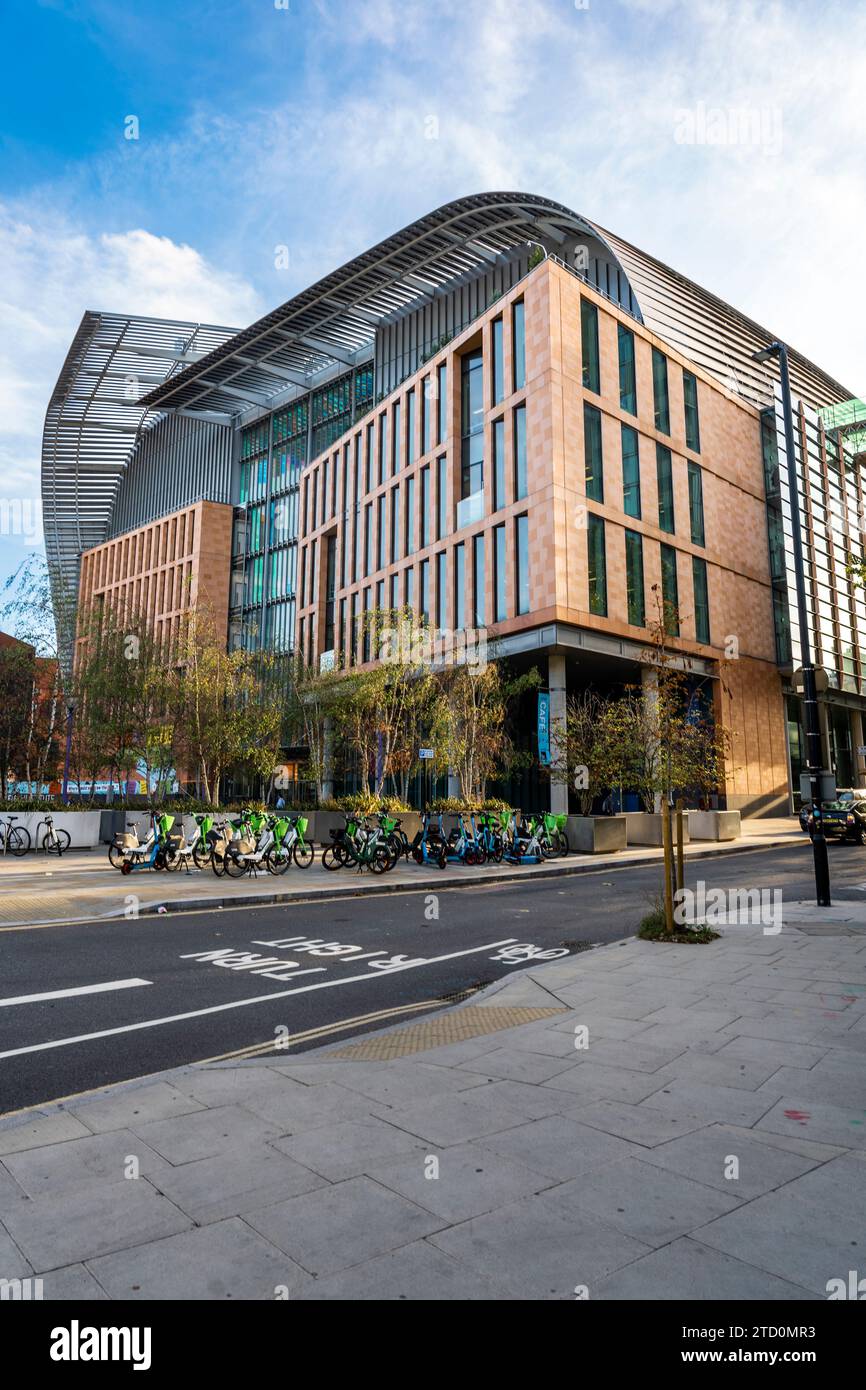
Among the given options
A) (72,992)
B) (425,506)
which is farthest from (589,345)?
(72,992)

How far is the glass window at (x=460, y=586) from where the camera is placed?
3681 centimetres

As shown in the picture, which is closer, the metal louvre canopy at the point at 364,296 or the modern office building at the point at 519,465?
the modern office building at the point at 519,465

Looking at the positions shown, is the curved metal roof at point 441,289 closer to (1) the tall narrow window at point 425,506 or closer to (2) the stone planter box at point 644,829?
(1) the tall narrow window at point 425,506

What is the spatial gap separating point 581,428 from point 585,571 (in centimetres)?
608

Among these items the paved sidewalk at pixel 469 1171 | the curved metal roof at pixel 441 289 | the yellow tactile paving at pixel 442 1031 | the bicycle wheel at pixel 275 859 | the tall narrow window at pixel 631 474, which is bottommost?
the yellow tactile paving at pixel 442 1031

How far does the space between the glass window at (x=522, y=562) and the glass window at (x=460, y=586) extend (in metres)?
3.97

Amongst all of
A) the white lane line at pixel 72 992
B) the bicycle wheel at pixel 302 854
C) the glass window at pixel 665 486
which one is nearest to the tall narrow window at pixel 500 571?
the glass window at pixel 665 486

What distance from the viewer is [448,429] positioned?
39719mm

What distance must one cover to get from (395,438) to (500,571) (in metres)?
15.2

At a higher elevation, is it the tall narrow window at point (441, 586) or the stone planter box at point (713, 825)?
the tall narrow window at point (441, 586)

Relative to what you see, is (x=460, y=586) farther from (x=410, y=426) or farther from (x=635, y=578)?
(x=410, y=426)

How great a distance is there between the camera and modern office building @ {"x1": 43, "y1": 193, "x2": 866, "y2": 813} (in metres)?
33.6

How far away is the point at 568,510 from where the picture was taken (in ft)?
105

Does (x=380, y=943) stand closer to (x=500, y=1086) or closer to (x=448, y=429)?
(x=500, y=1086)
